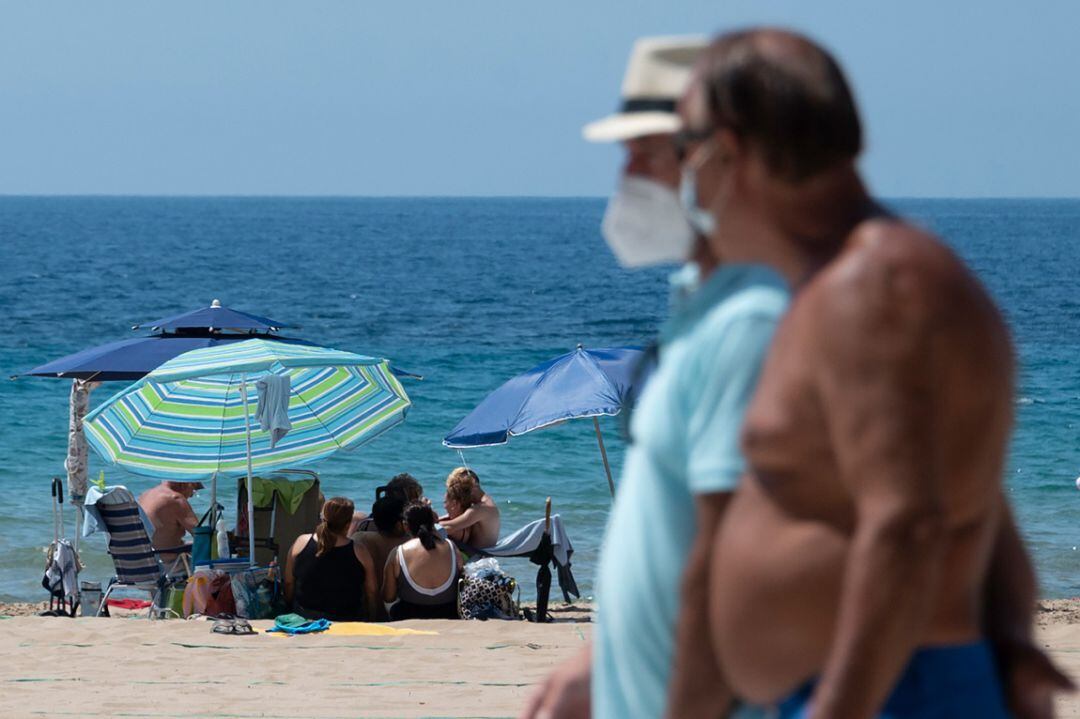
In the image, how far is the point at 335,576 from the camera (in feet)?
27.0

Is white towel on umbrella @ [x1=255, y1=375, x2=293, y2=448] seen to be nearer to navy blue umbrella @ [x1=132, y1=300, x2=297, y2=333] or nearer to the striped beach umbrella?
the striped beach umbrella

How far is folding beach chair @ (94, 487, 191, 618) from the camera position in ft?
29.8

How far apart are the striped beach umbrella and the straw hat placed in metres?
6.90

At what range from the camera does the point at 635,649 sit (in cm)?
172

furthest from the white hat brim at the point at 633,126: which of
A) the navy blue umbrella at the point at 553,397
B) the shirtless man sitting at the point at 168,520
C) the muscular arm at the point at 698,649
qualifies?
the shirtless man sitting at the point at 168,520

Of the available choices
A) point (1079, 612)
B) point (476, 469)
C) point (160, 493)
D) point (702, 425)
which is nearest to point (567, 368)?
point (160, 493)

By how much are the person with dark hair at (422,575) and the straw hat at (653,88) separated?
6.61 m

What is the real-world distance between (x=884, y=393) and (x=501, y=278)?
5732 centimetres

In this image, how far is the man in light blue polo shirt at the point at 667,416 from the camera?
1605mm

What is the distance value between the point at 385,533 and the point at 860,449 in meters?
7.44

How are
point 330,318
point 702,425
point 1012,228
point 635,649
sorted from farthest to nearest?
point 1012,228, point 330,318, point 635,649, point 702,425

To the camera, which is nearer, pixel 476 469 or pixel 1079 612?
pixel 1079 612

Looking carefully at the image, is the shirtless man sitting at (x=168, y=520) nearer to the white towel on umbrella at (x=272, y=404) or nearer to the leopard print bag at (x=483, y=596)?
the white towel on umbrella at (x=272, y=404)

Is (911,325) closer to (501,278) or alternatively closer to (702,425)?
(702,425)
